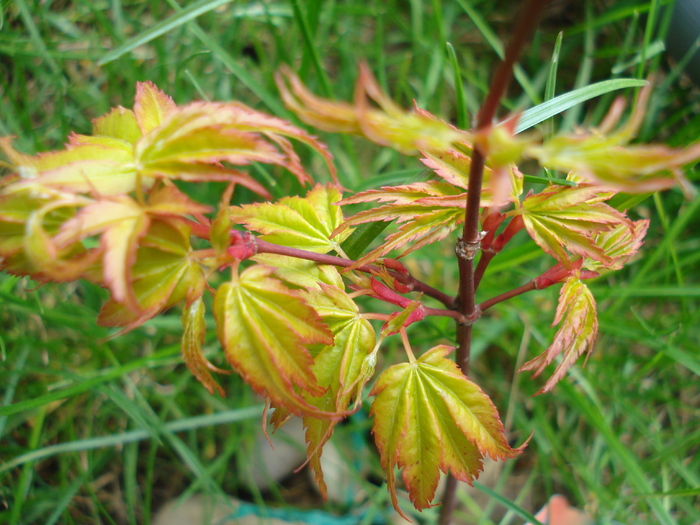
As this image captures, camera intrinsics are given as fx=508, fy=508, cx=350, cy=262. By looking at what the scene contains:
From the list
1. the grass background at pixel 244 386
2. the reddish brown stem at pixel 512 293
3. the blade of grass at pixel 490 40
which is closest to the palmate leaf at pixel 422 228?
the reddish brown stem at pixel 512 293

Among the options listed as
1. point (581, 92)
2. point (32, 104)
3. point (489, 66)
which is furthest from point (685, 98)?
point (32, 104)

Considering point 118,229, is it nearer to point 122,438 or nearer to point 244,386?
point 122,438

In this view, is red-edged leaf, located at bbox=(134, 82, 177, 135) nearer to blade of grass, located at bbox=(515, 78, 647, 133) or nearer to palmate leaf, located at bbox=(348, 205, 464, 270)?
palmate leaf, located at bbox=(348, 205, 464, 270)

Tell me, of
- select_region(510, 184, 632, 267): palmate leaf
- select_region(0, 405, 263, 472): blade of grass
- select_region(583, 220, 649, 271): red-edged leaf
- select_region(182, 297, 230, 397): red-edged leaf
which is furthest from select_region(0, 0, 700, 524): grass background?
select_region(182, 297, 230, 397): red-edged leaf

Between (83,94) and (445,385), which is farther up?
(83,94)

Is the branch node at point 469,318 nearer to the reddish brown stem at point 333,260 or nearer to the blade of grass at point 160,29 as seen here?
the reddish brown stem at point 333,260

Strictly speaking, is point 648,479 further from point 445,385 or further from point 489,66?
point 489,66

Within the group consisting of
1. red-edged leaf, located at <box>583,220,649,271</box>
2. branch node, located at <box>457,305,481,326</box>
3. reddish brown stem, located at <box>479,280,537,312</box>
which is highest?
red-edged leaf, located at <box>583,220,649,271</box>

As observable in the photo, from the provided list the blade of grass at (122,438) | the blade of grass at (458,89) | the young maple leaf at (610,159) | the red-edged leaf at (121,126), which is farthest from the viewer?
the blade of grass at (122,438)
